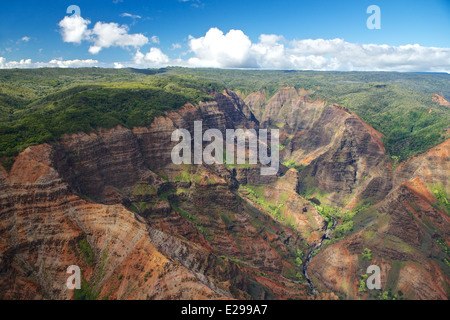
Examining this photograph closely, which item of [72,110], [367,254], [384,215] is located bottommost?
[367,254]

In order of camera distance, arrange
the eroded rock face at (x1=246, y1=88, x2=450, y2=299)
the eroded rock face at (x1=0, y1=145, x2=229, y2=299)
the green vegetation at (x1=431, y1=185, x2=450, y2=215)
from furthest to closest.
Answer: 1. the green vegetation at (x1=431, y1=185, x2=450, y2=215)
2. the eroded rock face at (x1=246, y1=88, x2=450, y2=299)
3. the eroded rock face at (x1=0, y1=145, x2=229, y2=299)

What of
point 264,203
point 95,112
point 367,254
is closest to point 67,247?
point 95,112

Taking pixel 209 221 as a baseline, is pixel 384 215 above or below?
below

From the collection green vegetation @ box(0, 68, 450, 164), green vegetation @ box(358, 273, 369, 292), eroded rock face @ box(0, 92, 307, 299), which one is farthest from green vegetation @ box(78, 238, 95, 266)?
green vegetation @ box(358, 273, 369, 292)

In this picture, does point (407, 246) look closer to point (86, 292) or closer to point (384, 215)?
point (384, 215)

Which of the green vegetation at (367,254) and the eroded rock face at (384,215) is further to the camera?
the green vegetation at (367,254)

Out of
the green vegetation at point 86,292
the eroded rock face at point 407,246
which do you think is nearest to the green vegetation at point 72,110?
the green vegetation at point 86,292

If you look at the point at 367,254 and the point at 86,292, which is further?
the point at 367,254

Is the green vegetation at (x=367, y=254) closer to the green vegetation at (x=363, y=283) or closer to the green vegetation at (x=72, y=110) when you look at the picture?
the green vegetation at (x=363, y=283)

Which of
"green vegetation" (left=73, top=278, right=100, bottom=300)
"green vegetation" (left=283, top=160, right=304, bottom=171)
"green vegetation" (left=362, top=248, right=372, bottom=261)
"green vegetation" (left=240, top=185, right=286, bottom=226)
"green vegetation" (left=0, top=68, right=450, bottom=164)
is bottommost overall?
"green vegetation" (left=362, top=248, right=372, bottom=261)

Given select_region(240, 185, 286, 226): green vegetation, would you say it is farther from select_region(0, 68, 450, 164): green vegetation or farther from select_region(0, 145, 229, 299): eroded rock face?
select_region(0, 145, 229, 299): eroded rock face

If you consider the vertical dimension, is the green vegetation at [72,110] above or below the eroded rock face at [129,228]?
above
